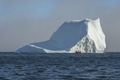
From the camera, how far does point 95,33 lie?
93.5m

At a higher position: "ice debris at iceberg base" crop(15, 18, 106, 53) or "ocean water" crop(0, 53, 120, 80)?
"ice debris at iceberg base" crop(15, 18, 106, 53)

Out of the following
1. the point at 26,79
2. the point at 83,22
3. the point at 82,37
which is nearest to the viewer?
the point at 26,79

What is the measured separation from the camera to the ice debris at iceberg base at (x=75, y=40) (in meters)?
88.4

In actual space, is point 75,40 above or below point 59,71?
above

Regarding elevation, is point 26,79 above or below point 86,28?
below

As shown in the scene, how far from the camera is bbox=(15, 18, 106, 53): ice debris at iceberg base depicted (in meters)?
88.4

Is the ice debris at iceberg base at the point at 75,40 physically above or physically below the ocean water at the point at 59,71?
above

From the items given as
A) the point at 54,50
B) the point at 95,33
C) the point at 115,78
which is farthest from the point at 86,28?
the point at 115,78

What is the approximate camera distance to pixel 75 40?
91.4 meters

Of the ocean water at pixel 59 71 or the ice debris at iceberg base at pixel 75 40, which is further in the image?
the ice debris at iceberg base at pixel 75 40

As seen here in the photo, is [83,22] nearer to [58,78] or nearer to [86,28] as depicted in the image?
[86,28]

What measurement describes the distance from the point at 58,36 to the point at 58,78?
221 ft

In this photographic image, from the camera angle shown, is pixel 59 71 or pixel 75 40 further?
pixel 75 40

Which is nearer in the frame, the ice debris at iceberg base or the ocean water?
the ocean water
